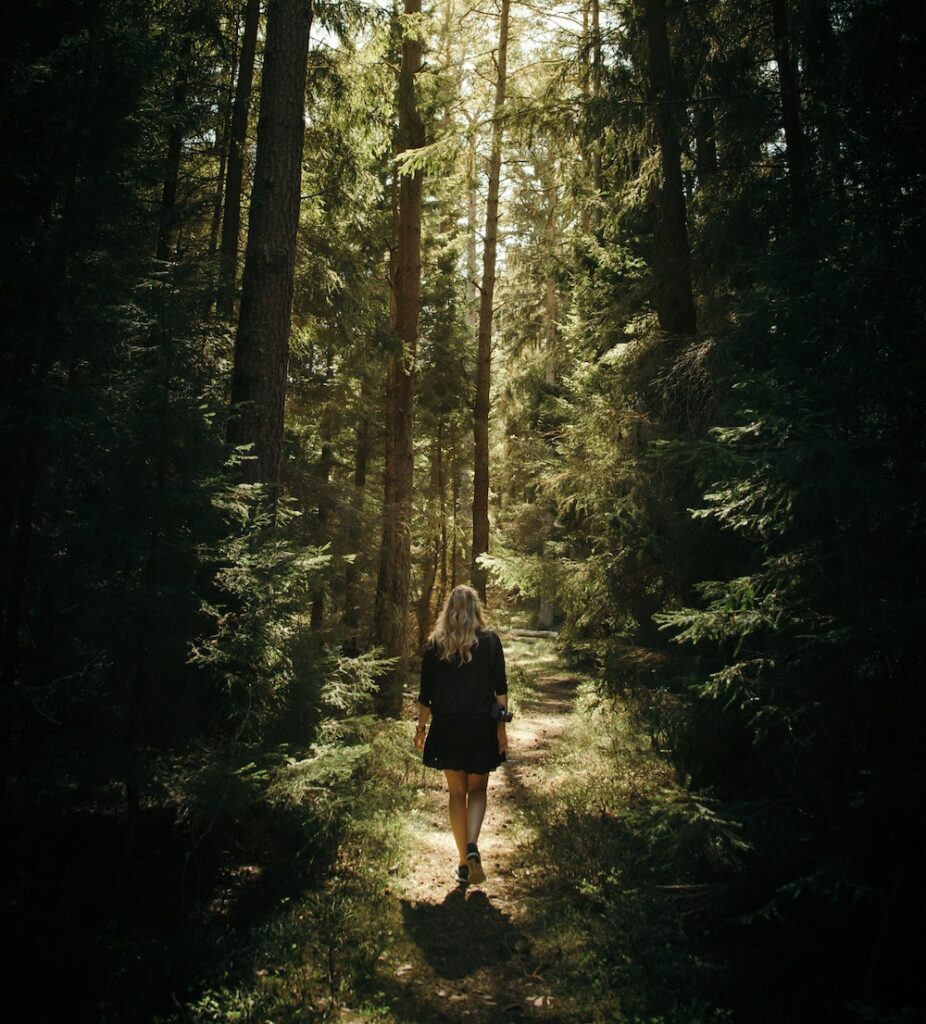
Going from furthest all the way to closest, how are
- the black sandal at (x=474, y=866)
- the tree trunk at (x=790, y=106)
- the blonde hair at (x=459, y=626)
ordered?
the tree trunk at (x=790, y=106)
the blonde hair at (x=459, y=626)
the black sandal at (x=474, y=866)

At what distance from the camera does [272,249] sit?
710 cm

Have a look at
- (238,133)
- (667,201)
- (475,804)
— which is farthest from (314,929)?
(238,133)

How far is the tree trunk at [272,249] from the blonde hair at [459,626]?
7.79 feet

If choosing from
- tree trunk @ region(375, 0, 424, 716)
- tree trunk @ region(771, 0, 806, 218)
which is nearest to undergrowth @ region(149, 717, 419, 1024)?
tree trunk @ region(375, 0, 424, 716)

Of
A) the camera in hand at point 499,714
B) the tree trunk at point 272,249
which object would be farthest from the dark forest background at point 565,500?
the camera in hand at point 499,714

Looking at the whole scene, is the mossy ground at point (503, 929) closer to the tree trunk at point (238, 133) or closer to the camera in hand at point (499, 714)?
the camera in hand at point (499, 714)

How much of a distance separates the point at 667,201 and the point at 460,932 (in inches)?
353

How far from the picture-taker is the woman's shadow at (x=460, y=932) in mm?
4668

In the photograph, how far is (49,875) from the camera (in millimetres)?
4926

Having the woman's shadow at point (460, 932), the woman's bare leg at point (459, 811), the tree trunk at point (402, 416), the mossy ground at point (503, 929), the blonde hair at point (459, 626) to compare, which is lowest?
the woman's shadow at point (460, 932)

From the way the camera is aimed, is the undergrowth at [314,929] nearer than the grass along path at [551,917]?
Yes

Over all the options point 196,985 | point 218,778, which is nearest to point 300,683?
point 218,778

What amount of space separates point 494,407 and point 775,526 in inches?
810

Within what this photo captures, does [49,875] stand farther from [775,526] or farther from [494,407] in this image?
[494,407]
